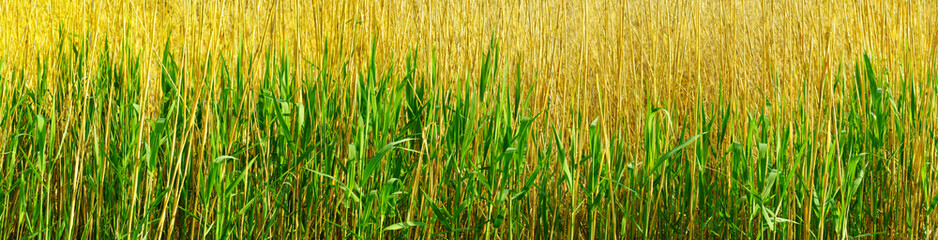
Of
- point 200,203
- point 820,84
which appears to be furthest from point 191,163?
point 820,84

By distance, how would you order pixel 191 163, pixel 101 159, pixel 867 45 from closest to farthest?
pixel 101 159
pixel 191 163
pixel 867 45

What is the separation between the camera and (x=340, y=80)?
1.89 meters

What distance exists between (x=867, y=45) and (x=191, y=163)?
1.84m

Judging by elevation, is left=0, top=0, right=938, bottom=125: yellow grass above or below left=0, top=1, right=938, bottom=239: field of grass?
above

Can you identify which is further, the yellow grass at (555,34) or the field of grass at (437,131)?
the yellow grass at (555,34)

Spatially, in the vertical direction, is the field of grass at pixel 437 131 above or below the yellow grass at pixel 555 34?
below

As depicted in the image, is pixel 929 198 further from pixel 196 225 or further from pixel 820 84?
pixel 196 225

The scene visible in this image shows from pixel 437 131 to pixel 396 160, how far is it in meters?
0.13

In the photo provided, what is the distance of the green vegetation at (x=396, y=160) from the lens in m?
1.72

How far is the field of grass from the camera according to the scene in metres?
1.73

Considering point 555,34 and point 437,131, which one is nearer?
point 437,131

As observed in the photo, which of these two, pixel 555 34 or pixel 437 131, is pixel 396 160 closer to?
pixel 437 131

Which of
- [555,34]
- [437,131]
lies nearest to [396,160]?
[437,131]

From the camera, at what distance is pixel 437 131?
1859 mm
